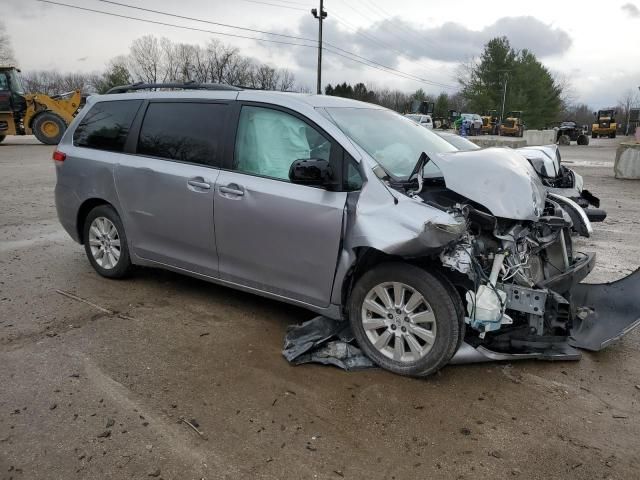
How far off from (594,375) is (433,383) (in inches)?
44.4

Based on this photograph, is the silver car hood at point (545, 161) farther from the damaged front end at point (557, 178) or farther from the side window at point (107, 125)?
the side window at point (107, 125)

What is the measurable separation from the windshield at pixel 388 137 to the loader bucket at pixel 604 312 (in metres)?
1.62

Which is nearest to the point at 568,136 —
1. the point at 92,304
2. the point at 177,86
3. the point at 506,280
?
the point at 177,86

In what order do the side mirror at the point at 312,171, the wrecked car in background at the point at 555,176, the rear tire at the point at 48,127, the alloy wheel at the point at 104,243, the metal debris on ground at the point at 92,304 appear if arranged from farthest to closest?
the rear tire at the point at 48,127 < the wrecked car in background at the point at 555,176 < the alloy wheel at the point at 104,243 < the metal debris on ground at the point at 92,304 < the side mirror at the point at 312,171

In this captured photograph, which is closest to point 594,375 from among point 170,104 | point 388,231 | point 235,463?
point 388,231

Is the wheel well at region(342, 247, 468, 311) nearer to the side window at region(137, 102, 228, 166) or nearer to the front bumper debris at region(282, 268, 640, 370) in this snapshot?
the front bumper debris at region(282, 268, 640, 370)

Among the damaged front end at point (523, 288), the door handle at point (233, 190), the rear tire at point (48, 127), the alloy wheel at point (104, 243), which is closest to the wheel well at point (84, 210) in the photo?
the alloy wheel at point (104, 243)

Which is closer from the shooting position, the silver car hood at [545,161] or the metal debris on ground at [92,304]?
the metal debris on ground at [92,304]

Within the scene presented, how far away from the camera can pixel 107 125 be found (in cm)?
489

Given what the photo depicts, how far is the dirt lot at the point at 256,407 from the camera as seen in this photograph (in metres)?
2.57

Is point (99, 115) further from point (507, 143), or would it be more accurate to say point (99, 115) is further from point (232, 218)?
point (507, 143)

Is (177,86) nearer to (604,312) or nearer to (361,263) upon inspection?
(361,263)

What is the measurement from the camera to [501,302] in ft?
10.5

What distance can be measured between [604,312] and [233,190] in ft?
9.73
